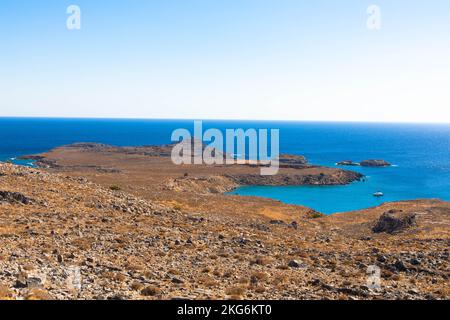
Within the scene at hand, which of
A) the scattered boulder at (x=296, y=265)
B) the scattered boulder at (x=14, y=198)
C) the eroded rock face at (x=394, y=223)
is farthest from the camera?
the eroded rock face at (x=394, y=223)

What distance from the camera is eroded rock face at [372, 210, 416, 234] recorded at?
4011 cm

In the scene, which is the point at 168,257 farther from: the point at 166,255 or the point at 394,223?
the point at 394,223

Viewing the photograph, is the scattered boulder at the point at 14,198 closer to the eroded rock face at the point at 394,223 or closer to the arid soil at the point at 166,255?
the arid soil at the point at 166,255

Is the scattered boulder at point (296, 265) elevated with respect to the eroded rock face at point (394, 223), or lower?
elevated

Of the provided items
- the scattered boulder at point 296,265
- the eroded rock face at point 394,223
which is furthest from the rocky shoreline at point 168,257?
the eroded rock face at point 394,223

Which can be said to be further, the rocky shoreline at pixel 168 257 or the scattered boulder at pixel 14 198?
the scattered boulder at pixel 14 198

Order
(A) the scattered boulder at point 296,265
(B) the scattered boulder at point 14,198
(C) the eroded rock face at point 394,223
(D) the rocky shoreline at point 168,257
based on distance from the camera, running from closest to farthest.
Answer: (D) the rocky shoreline at point 168,257 < (A) the scattered boulder at point 296,265 < (B) the scattered boulder at point 14,198 < (C) the eroded rock face at point 394,223

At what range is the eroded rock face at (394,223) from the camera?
40112 mm

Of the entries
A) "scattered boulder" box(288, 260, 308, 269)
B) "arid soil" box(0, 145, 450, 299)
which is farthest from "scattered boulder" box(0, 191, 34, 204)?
"scattered boulder" box(288, 260, 308, 269)

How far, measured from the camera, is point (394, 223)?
137ft

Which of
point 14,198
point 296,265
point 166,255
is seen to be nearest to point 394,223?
point 296,265

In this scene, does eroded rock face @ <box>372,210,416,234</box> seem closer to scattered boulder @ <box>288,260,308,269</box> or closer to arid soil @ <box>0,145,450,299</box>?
arid soil @ <box>0,145,450,299</box>
